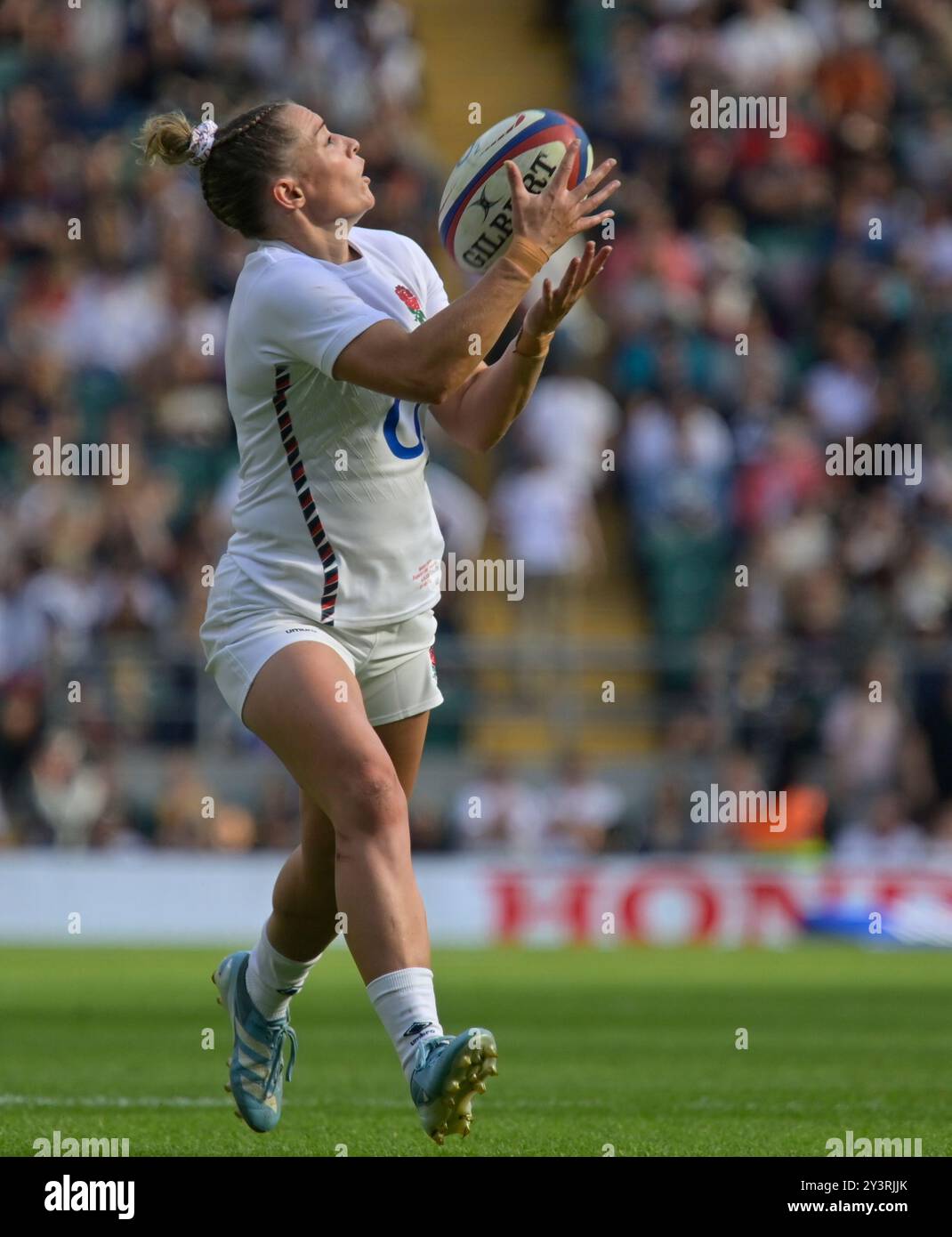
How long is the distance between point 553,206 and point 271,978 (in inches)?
88.1

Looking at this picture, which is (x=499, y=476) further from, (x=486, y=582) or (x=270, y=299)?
(x=270, y=299)

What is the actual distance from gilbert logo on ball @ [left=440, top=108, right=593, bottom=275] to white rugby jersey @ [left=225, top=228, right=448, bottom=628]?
423mm

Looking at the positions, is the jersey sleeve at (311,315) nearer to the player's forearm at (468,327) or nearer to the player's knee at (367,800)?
the player's forearm at (468,327)

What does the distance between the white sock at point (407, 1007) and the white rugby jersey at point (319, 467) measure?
92 cm

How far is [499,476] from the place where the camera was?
18.6 m

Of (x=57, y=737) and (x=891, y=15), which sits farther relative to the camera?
(x=891, y=15)

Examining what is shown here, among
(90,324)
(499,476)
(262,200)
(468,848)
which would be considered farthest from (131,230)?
(262,200)

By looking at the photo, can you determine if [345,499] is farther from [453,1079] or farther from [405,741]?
[453,1079]

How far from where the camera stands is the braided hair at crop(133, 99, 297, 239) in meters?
5.68

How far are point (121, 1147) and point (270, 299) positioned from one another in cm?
224

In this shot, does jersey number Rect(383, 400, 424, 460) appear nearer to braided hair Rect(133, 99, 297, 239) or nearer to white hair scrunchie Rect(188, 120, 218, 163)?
braided hair Rect(133, 99, 297, 239)

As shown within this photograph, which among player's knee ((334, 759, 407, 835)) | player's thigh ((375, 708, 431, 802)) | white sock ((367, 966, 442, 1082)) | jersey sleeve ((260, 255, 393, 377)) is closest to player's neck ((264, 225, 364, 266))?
jersey sleeve ((260, 255, 393, 377))

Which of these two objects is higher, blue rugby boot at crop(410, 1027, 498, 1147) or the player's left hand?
the player's left hand

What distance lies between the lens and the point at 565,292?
5.50 m
